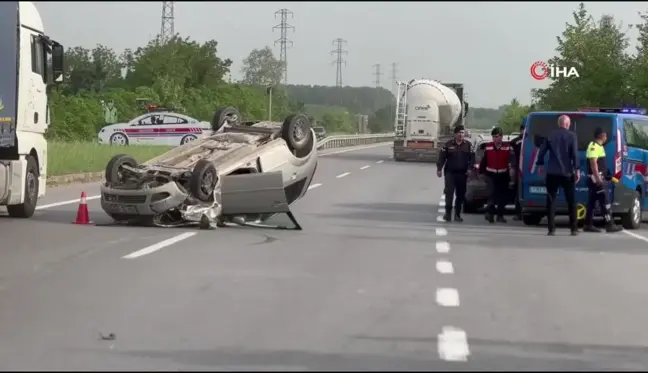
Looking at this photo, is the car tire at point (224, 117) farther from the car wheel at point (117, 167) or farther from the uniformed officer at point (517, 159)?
the uniformed officer at point (517, 159)

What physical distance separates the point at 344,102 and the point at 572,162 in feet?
347

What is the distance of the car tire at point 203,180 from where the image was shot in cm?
1467

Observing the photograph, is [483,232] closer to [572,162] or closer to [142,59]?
[572,162]

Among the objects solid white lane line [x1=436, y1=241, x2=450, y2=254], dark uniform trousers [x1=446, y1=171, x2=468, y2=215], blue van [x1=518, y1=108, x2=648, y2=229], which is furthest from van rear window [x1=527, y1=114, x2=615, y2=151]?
solid white lane line [x1=436, y1=241, x2=450, y2=254]

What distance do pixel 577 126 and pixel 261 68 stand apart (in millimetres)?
68302

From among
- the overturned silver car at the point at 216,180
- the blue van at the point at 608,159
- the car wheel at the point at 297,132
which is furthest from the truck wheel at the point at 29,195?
the blue van at the point at 608,159

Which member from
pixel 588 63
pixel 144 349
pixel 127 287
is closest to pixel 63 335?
pixel 144 349

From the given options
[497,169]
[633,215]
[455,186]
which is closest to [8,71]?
[455,186]

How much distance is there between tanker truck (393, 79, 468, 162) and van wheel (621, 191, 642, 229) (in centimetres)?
2471

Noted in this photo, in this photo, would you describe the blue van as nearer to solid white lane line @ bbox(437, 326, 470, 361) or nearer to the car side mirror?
the car side mirror

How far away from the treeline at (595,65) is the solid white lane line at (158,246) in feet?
76.3

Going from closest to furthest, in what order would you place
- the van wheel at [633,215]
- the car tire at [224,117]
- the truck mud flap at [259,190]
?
the truck mud flap at [259,190] < the van wheel at [633,215] < the car tire at [224,117]

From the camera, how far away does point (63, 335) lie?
7613mm

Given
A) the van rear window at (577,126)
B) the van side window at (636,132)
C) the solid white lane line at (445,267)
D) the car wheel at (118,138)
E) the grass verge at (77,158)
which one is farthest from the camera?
the car wheel at (118,138)
